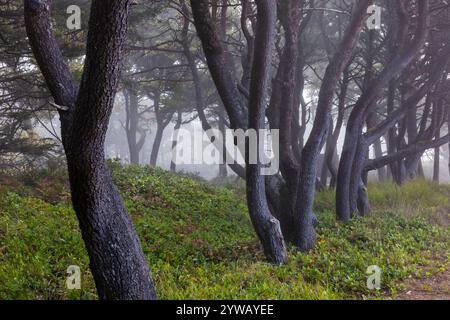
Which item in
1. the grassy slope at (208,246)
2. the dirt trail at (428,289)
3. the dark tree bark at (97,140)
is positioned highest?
the dark tree bark at (97,140)

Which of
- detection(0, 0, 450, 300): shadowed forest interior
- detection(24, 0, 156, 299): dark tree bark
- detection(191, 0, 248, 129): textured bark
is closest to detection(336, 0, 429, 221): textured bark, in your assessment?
detection(0, 0, 450, 300): shadowed forest interior

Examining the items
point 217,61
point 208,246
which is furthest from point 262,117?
point 208,246

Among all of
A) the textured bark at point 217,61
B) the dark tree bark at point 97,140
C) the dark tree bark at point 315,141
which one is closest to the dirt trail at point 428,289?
the dark tree bark at point 315,141

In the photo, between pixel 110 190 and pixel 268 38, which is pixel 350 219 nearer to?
pixel 268 38

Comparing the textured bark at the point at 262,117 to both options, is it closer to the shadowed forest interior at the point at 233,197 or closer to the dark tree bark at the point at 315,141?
the shadowed forest interior at the point at 233,197

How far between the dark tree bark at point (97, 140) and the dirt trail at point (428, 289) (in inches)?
147

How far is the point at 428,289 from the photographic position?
23.2ft

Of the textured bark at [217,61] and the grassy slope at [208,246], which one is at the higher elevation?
the textured bark at [217,61]

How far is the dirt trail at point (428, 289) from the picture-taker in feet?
22.1

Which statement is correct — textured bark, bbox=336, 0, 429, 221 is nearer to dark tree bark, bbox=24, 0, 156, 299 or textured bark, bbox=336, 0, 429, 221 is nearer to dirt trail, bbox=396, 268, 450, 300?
dirt trail, bbox=396, 268, 450, 300

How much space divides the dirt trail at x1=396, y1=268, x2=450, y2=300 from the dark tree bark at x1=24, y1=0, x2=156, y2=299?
12.3 feet

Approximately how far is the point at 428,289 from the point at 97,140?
5.36 m

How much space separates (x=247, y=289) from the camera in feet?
21.3
